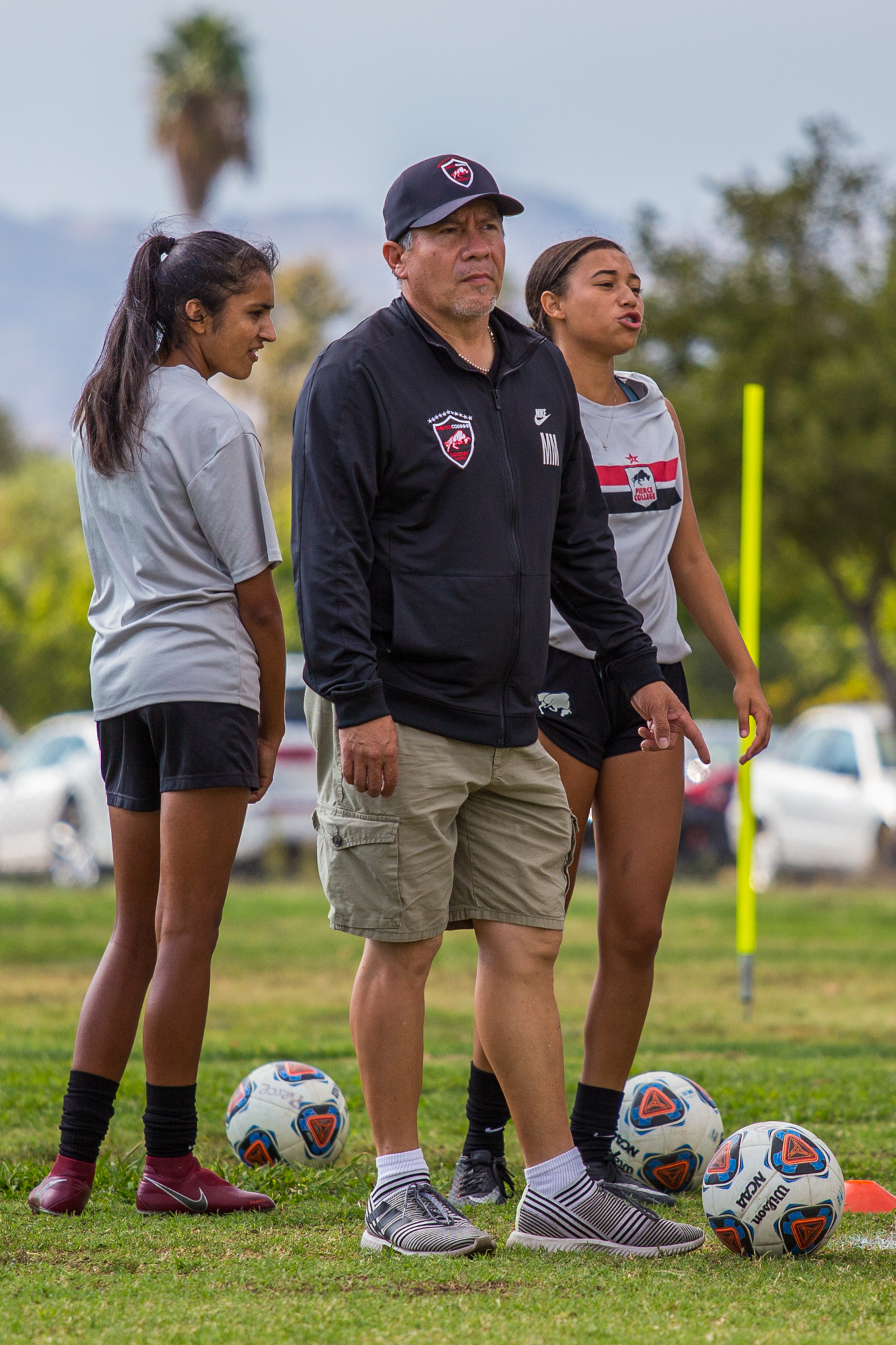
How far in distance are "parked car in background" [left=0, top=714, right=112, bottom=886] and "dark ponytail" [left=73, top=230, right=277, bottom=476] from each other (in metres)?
10.2

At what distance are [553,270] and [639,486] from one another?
64cm

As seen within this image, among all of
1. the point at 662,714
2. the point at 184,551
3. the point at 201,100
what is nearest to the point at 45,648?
the point at 184,551

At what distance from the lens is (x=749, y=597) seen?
8.17 metres

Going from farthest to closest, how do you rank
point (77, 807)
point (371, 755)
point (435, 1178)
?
point (77, 807)
point (435, 1178)
point (371, 755)

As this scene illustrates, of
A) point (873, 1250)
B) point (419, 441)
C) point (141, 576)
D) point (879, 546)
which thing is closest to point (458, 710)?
point (419, 441)

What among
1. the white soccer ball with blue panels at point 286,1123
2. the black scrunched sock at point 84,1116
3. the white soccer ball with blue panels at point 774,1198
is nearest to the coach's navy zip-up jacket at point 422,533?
the white soccer ball with blue panels at point 774,1198

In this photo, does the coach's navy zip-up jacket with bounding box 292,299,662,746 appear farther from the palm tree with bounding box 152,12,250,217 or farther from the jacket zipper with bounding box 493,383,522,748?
the palm tree with bounding box 152,12,250,217

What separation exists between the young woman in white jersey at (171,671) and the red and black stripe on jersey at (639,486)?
3.08 ft

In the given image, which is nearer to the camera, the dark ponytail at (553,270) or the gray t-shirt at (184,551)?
the gray t-shirt at (184,551)

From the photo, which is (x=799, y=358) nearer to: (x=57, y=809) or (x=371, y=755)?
(x=57, y=809)

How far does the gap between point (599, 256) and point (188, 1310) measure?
279cm

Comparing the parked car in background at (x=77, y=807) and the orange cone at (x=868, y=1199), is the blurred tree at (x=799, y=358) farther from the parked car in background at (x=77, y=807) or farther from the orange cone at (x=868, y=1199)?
the orange cone at (x=868, y=1199)

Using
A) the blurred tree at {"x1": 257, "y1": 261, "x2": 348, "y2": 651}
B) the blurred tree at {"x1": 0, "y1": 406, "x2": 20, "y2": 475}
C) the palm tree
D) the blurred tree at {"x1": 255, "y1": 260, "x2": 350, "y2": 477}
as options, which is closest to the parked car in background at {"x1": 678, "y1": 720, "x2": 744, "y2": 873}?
the palm tree

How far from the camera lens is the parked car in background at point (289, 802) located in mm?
13695
